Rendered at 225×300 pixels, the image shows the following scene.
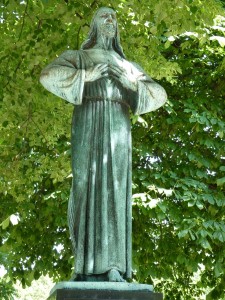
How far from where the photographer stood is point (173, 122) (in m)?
11.3

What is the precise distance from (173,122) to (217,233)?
200 cm

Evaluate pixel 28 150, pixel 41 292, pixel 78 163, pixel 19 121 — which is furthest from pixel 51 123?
pixel 41 292

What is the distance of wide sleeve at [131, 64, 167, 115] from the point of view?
6.33 meters

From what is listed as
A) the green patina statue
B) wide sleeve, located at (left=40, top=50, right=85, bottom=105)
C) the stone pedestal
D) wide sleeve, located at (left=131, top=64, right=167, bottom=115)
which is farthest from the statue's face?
the stone pedestal

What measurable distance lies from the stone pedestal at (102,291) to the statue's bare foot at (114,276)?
20 centimetres

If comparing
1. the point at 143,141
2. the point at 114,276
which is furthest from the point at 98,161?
the point at 143,141

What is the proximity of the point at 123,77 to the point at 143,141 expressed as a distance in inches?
220

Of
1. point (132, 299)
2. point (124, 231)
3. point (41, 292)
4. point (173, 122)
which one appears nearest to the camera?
point (132, 299)

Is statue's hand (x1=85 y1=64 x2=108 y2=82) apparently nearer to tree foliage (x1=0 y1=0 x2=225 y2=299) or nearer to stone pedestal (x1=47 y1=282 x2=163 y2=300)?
stone pedestal (x1=47 y1=282 x2=163 y2=300)

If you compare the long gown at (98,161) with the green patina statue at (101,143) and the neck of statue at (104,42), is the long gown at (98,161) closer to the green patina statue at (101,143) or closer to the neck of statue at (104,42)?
the green patina statue at (101,143)

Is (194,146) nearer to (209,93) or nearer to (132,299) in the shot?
(209,93)

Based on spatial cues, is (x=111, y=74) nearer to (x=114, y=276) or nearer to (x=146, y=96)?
(x=146, y=96)

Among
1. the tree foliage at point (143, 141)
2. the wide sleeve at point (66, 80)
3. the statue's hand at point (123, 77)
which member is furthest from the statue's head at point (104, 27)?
the tree foliage at point (143, 141)

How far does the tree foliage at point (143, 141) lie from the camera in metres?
9.92
